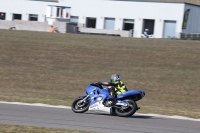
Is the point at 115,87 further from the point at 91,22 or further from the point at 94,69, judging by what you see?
the point at 91,22

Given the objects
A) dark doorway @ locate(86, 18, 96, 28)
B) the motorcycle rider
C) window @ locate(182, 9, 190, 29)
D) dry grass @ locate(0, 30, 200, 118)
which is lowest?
dry grass @ locate(0, 30, 200, 118)

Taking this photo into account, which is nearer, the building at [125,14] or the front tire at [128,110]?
the front tire at [128,110]

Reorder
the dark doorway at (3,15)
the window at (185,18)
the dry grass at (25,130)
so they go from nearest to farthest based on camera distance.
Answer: the dry grass at (25,130) < the window at (185,18) < the dark doorway at (3,15)

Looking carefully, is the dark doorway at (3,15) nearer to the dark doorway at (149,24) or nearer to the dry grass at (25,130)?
the dark doorway at (149,24)

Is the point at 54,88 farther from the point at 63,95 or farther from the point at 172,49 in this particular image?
the point at 172,49

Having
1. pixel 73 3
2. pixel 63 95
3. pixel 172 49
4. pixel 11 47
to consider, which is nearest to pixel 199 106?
pixel 63 95

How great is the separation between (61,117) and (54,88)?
30.2 feet

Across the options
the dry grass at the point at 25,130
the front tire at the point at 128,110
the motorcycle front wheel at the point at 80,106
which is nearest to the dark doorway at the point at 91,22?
the motorcycle front wheel at the point at 80,106

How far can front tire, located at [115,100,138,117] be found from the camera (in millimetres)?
13625

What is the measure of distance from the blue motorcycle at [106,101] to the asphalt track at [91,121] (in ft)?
0.69

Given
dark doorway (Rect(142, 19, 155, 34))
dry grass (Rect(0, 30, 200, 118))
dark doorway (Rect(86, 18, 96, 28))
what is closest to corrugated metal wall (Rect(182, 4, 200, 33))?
dark doorway (Rect(142, 19, 155, 34))

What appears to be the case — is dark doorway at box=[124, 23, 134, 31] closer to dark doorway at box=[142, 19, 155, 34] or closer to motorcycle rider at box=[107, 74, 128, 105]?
dark doorway at box=[142, 19, 155, 34]

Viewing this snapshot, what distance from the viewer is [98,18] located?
66250 millimetres

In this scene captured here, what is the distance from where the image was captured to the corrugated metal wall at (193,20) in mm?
65119
